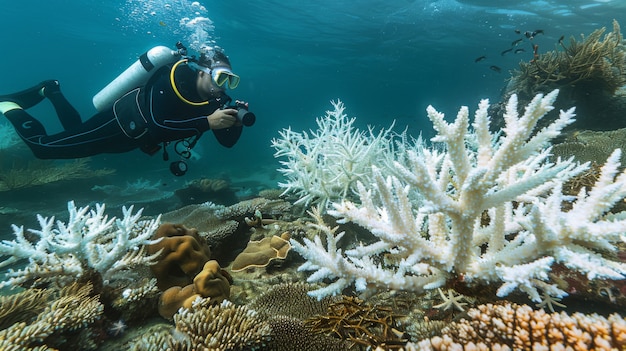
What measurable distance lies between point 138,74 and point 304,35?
88.4 feet

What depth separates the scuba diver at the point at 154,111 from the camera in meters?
5.49

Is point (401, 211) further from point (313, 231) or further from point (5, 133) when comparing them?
point (5, 133)

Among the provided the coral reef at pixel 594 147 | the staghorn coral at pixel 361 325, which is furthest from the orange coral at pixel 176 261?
the coral reef at pixel 594 147

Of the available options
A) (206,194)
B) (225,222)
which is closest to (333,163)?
(225,222)

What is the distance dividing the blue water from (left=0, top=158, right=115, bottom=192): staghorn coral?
1075mm

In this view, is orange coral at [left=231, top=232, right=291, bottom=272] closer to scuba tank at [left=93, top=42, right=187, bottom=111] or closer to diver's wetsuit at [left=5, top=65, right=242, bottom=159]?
diver's wetsuit at [left=5, top=65, right=242, bottom=159]

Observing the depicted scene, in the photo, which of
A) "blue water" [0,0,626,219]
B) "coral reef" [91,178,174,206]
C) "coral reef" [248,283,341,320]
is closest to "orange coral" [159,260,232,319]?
"coral reef" [248,283,341,320]

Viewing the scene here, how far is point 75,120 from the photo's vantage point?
24.1 feet

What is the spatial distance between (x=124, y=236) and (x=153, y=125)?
3.22 m

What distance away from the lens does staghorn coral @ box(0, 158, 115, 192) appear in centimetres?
1063

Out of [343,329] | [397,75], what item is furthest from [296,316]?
[397,75]

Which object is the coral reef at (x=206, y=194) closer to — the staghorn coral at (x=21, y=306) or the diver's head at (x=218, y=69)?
the diver's head at (x=218, y=69)

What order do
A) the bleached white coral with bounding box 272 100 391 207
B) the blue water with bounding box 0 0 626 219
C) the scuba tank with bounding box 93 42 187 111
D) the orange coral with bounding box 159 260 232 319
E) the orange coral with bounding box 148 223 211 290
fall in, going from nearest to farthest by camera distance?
the orange coral with bounding box 159 260 232 319
the orange coral with bounding box 148 223 211 290
the bleached white coral with bounding box 272 100 391 207
the scuba tank with bounding box 93 42 187 111
the blue water with bounding box 0 0 626 219

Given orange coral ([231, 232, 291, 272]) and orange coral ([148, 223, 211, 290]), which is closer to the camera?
orange coral ([148, 223, 211, 290])
